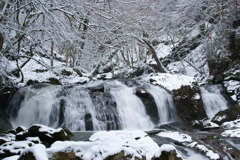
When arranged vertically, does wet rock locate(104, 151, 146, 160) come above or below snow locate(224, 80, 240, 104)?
below

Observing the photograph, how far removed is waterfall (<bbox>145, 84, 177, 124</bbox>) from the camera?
9.14 m

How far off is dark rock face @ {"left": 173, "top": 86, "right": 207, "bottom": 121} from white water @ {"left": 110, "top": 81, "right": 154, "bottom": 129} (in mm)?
2011

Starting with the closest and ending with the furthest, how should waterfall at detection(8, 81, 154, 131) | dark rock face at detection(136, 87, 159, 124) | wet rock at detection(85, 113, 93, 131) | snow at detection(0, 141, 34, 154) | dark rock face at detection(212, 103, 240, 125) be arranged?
snow at detection(0, 141, 34, 154), wet rock at detection(85, 113, 93, 131), waterfall at detection(8, 81, 154, 131), dark rock face at detection(212, 103, 240, 125), dark rock face at detection(136, 87, 159, 124)

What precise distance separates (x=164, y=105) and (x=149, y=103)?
31.9 inches

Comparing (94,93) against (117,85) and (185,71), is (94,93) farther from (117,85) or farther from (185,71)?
(185,71)

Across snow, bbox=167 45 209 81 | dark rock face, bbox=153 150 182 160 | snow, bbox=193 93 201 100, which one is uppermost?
snow, bbox=167 45 209 81

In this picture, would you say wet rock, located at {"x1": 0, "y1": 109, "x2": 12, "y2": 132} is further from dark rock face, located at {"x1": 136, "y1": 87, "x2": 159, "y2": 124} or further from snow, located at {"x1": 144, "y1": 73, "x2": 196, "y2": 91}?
snow, located at {"x1": 144, "y1": 73, "x2": 196, "y2": 91}

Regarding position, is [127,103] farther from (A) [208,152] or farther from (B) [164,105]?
(A) [208,152]

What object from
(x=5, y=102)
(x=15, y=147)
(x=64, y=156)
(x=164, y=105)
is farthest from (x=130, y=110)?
(x=64, y=156)

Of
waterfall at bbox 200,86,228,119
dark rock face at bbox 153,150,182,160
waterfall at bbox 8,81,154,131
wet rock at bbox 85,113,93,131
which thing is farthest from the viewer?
waterfall at bbox 200,86,228,119

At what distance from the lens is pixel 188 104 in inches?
382

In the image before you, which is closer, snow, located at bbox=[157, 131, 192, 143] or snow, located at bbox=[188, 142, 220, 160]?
snow, located at bbox=[188, 142, 220, 160]

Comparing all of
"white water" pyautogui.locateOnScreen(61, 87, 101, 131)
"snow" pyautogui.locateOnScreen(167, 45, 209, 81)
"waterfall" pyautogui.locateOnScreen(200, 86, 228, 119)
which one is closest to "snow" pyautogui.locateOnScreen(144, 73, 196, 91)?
"waterfall" pyautogui.locateOnScreen(200, 86, 228, 119)

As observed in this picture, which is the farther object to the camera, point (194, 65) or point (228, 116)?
point (194, 65)
